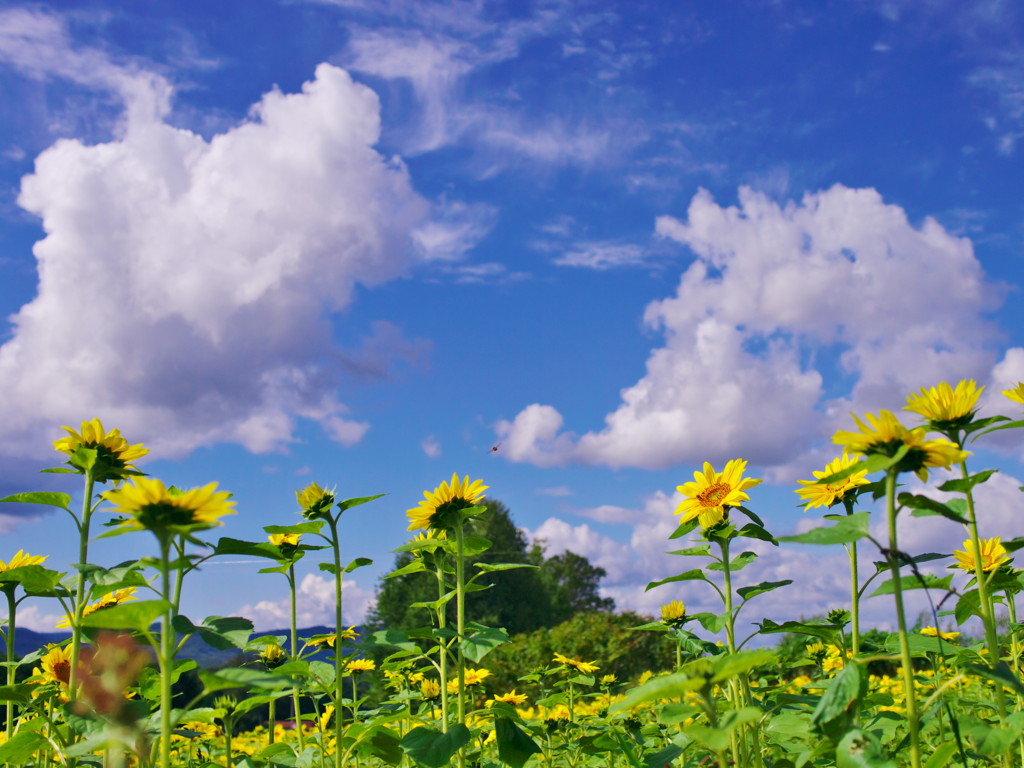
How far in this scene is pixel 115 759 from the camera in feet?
6.75

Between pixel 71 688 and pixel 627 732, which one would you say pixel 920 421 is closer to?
pixel 627 732

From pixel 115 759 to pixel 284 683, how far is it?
0.84 metres

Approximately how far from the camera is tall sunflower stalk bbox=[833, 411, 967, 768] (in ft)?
5.90

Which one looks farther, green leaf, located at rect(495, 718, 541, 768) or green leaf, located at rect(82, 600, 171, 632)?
green leaf, located at rect(495, 718, 541, 768)

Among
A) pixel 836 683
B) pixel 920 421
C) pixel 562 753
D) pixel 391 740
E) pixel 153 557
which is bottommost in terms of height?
pixel 562 753

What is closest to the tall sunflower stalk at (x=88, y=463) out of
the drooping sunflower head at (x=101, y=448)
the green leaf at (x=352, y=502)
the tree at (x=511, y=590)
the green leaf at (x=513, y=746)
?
the drooping sunflower head at (x=101, y=448)

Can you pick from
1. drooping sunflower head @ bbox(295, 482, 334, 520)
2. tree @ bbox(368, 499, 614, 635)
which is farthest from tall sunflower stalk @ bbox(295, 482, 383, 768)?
tree @ bbox(368, 499, 614, 635)

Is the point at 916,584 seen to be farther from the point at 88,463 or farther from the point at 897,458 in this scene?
the point at 88,463

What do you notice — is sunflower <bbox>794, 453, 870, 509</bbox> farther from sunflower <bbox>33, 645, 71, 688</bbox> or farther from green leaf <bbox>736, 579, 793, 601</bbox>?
sunflower <bbox>33, 645, 71, 688</bbox>

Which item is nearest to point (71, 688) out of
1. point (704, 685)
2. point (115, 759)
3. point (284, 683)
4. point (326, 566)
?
point (115, 759)

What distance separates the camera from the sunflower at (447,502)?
2992 mm

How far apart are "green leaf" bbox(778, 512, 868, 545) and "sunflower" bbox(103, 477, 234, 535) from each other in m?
1.31

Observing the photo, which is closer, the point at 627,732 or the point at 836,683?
the point at 836,683

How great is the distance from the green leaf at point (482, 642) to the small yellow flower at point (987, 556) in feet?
5.90
